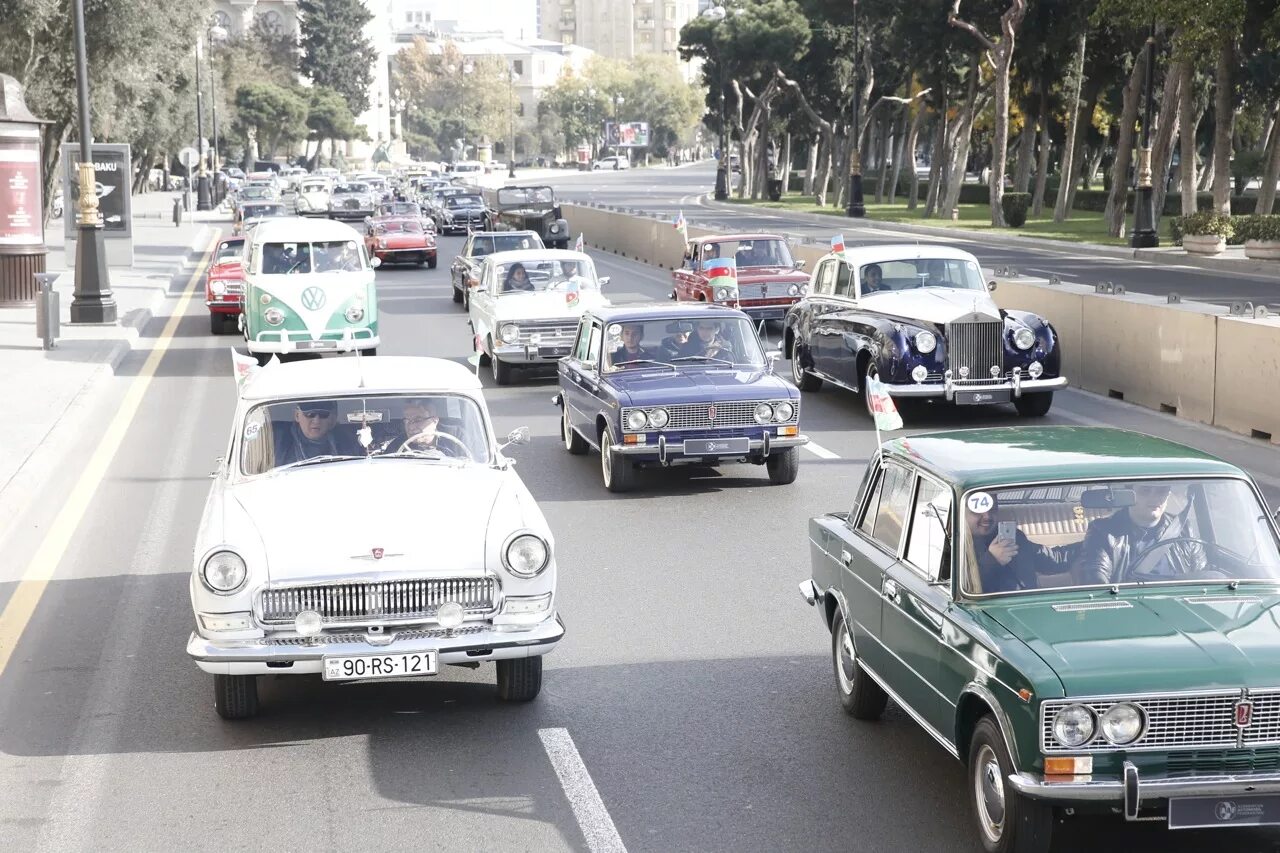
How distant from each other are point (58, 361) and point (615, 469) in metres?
11.7

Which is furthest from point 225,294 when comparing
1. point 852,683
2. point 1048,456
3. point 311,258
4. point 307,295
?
point 1048,456

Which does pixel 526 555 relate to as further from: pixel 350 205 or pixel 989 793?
pixel 350 205

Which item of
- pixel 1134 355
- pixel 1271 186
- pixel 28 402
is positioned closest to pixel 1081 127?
pixel 1271 186

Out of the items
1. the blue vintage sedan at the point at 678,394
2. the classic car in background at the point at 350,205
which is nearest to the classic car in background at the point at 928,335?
the blue vintage sedan at the point at 678,394

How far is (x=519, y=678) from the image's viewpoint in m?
8.22

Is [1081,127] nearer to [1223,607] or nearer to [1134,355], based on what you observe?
[1134,355]

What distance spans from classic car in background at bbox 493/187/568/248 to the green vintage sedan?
138ft

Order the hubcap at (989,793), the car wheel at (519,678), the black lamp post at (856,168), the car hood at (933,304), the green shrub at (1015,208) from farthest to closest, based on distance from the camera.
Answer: the black lamp post at (856,168)
the green shrub at (1015,208)
the car hood at (933,304)
the car wheel at (519,678)
the hubcap at (989,793)

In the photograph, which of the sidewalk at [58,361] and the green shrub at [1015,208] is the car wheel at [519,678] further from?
the green shrub at [1015,208]

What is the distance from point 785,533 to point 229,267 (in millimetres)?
18198

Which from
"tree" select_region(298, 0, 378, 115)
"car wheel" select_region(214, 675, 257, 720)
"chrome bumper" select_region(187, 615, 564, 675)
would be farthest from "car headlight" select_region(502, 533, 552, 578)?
"tree" select_region(298, 0, 378, 115)

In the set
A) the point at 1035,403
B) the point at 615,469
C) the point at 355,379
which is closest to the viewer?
the point at 355,379

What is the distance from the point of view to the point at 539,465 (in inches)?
617

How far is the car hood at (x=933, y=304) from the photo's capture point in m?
17.7
